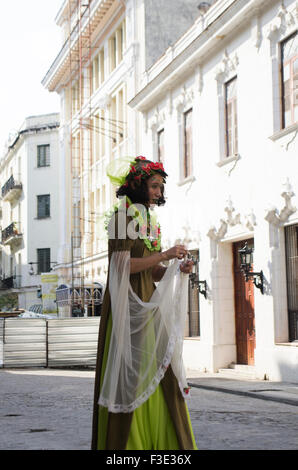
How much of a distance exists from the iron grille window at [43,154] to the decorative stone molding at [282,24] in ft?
141

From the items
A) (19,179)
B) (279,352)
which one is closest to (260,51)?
(279,352)

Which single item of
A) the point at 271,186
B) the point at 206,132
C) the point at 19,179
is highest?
the point at 19,179

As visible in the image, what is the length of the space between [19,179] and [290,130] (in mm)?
47155

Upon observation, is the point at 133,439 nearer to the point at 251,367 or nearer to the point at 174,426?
the point at 174,426

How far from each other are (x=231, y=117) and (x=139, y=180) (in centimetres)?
1530

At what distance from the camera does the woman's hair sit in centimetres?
606

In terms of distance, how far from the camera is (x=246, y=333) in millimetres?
20625

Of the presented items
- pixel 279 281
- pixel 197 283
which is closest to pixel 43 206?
pixel 197 283

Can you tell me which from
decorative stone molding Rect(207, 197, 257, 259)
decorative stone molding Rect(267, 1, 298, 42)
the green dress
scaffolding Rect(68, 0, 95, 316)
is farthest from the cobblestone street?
scaffolding Rect(68, 0, 95, 316)

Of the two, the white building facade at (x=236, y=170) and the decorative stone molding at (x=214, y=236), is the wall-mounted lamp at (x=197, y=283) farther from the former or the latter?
the decorative stone molding at (x=214, y=236)

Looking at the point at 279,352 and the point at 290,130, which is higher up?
the point at 290,130

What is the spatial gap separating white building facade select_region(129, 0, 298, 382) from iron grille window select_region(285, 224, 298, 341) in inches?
0.8

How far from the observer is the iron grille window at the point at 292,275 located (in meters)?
17.6

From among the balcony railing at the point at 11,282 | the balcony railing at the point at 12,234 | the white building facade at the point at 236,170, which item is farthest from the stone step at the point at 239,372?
the balcony railing at the point at 11,282
